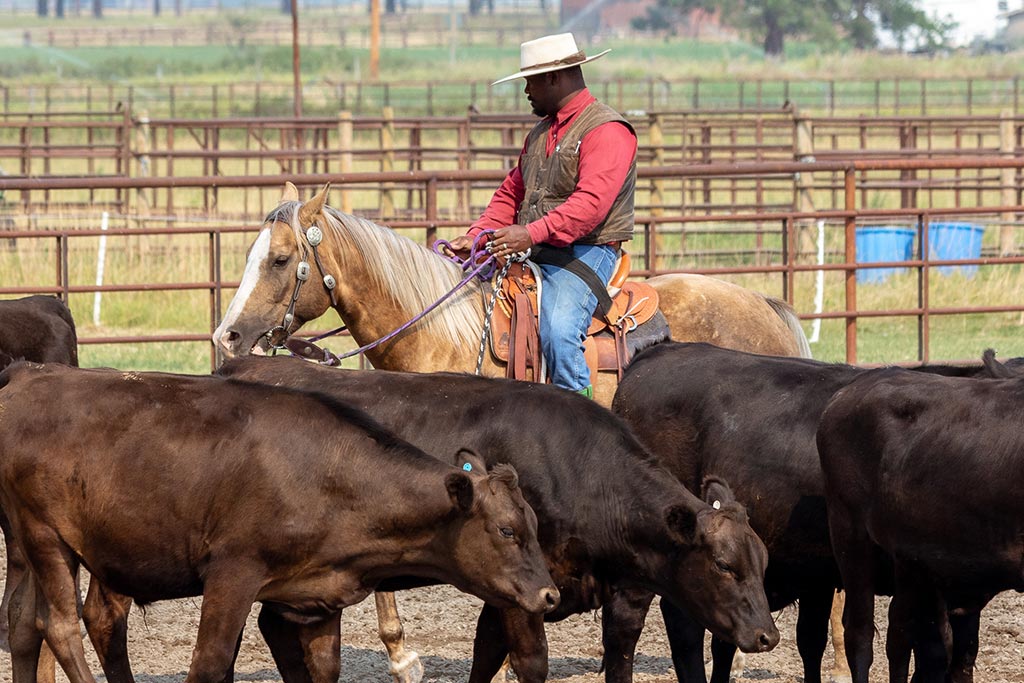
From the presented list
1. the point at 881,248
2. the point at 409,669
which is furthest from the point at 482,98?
the point at 409,669

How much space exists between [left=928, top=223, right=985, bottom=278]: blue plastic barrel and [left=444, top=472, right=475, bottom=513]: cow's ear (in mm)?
12335

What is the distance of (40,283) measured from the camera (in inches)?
511

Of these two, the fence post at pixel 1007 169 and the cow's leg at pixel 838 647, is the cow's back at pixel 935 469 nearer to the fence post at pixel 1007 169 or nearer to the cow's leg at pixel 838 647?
the cow's leg at pixel 838 647

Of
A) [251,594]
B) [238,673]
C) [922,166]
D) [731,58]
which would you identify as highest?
[731,58]

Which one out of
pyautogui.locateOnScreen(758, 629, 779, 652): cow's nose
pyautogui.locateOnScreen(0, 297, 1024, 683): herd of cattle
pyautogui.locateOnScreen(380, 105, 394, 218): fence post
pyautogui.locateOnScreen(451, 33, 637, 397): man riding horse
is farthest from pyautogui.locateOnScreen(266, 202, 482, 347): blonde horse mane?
pyautogui.locateOnScreen(380, 105, 394, 218): fence post

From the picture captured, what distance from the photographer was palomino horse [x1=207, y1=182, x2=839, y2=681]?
6.06 metres

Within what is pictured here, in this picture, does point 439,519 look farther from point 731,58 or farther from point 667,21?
point 667,21

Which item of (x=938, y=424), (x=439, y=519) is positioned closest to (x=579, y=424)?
(x=439, y=519)

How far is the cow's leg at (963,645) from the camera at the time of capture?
5074 millimetres

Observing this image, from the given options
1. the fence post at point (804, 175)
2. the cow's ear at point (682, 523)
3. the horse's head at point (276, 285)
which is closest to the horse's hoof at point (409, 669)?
the horse's head at point (276, 285)

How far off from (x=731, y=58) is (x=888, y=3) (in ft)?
26.2

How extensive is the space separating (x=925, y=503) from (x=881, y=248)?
1180 centimetres

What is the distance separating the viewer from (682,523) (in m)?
4.55

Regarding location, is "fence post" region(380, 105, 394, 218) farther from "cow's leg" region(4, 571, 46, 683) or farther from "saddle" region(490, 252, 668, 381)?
"cow's leg" region(4, 571, 46, 683)
